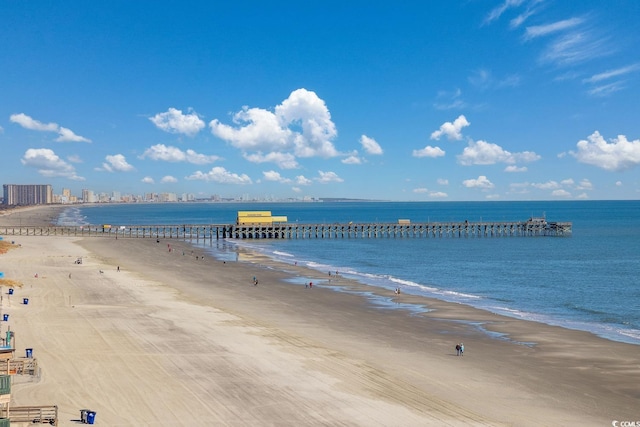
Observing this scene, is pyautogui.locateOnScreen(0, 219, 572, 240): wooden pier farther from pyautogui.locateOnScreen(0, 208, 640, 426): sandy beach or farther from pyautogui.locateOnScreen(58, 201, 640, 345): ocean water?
pyautogui.locateOnScreen(0, 208, 640, 426): sandy beach

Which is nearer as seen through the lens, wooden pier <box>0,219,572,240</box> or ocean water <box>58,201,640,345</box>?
ocean water <box>58,201,640,345</box>

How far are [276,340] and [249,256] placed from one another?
53.1m

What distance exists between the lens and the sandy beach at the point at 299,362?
2095 cm

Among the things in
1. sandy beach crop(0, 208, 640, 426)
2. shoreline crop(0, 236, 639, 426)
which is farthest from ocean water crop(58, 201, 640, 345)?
sandy beach crop(0, 208, 640, 426)

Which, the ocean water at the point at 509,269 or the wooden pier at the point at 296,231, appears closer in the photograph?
the ocean water at the point at 509,269

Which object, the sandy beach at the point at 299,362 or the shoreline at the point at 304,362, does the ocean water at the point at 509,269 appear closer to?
the shoreline at the point at 304,362

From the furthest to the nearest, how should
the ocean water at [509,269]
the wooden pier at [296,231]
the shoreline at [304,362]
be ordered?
the wooden pier at [296,231] < the ocean water at [509,269] < the shoreline at [304,362]

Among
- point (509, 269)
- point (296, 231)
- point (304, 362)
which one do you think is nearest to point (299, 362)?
point (304, 362)

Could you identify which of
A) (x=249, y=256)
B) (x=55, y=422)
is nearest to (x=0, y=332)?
(x=55, y=422)

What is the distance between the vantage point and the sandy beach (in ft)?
68.7

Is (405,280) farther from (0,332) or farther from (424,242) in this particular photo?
(424,242)

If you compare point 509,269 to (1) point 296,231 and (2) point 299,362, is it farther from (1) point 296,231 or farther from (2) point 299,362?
(1) point 296,231

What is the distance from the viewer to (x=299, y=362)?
27344mm

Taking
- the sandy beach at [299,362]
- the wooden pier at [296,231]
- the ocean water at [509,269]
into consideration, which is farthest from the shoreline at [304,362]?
the wooden pier at [296,231]
